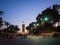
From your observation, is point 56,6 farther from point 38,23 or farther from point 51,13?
point 38,23

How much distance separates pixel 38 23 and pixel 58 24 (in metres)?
14.8

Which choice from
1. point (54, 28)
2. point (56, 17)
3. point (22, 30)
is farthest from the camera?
point (22, 30)

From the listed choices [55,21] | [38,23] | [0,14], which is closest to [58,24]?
[55,21]

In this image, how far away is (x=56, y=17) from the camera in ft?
272

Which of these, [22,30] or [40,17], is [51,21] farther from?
[22,30]

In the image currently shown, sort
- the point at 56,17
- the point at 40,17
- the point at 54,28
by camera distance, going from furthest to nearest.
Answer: the point at 40,17, the point at 56,17, the point at 54,28

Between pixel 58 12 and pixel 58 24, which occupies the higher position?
pixel 58 12

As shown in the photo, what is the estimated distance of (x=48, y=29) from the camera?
256 ft

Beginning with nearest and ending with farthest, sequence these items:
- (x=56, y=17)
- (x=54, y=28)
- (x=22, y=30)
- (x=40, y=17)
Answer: (x=54, y=28) → (x=56, y=17) → (x=40, y=17) → (x=22, y=30)

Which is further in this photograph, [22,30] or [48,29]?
[22,30]

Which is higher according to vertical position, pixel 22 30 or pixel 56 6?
pixel 56 6

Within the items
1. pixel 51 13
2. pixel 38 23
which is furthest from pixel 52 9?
pixel 38 23

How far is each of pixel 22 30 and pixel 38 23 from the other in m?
16.8

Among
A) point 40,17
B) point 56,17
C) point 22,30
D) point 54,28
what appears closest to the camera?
point 54,28
